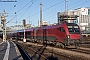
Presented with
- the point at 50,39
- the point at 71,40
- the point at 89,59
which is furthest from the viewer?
the point at 50,39

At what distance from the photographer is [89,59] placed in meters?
17.7

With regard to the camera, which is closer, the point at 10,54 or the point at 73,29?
the point at 10,54

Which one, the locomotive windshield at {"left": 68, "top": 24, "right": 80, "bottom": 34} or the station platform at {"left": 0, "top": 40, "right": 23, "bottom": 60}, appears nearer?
the station platform at {"left": 0, "top": 40, "right": 23, "bottom": 60}

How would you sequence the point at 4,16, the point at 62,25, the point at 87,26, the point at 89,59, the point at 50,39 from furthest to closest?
the point at 87,26 → the point at 4,16 → the point at 50,39 → the point at 62,25 → the point at 89,59

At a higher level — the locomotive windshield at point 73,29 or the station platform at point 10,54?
the locomotive windshield at point 73,29

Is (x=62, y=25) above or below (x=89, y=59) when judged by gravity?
above

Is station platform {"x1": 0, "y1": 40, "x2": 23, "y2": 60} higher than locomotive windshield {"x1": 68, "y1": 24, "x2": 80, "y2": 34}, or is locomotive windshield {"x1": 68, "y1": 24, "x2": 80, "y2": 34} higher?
locomotive windshield {"x1": 68, "y1": 24, "x2": 80, "y2": 34}

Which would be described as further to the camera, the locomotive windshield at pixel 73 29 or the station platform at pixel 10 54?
the locomotive windshield at pixel 73 29

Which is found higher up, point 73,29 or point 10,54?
point 73,29

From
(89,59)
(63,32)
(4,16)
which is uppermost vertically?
(4,16)

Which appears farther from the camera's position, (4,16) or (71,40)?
(4,16)

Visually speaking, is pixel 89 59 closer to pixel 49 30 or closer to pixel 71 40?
pixel 71 40

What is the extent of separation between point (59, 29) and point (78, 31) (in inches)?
111

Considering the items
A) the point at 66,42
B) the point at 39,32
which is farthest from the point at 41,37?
the point at 66,42
